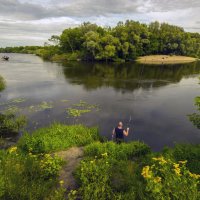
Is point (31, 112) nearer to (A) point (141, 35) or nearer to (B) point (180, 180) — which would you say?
(B) point (180, 180)

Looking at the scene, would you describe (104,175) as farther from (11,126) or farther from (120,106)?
(120,106)

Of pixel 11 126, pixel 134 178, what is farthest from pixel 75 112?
pixel 134 178

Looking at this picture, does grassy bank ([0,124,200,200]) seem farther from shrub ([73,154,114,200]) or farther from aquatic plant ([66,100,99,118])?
aquatic plant ([66,100,99,118])

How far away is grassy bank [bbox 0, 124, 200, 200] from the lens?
704 centimetres

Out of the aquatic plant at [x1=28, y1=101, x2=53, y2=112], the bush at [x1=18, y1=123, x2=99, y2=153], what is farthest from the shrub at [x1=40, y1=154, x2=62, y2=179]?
the aquatic plant at [x1=28, y1=101, x2=53, y2=112]

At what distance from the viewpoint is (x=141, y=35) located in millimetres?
97938

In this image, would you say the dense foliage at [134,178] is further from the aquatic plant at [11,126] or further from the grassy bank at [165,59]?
the grassy bank at [165,59]

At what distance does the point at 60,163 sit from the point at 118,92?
82.1 feet

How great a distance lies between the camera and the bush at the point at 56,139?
1509 centimetres

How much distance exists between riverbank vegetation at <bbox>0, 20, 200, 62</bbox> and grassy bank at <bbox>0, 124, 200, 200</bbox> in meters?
72.6

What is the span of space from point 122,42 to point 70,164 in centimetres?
8393

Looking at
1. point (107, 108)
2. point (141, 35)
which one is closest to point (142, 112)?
point (107, 108)

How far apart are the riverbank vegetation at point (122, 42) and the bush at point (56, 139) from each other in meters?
68.8

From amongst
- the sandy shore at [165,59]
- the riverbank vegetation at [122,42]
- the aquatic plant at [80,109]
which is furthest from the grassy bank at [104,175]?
the sandy shore at [165,59]
